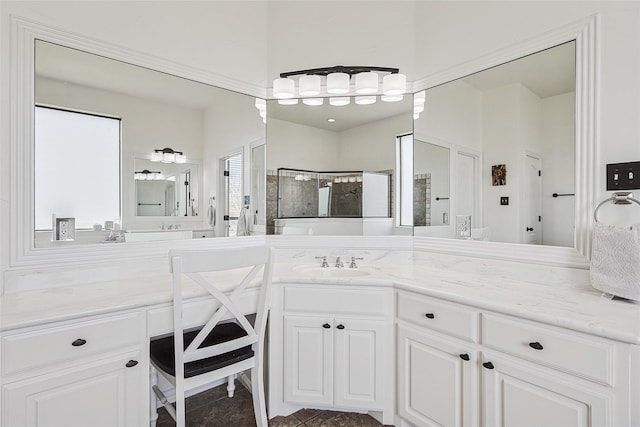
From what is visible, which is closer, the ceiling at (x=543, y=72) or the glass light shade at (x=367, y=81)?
the ceiling at (x=543, y=72)

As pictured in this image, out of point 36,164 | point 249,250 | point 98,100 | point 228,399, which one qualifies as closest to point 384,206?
point 249,250

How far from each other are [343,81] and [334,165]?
0.56 m

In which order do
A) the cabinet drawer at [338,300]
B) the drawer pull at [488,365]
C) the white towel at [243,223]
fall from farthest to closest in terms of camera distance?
1. the white towel at [243,223]
2. the cabinet drawer at [338,300]
3. the drawer pull at [488,365]

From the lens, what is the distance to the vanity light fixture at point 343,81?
223 cm

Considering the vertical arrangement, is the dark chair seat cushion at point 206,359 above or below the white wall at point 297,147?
below

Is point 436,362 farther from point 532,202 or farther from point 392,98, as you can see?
point 392,98

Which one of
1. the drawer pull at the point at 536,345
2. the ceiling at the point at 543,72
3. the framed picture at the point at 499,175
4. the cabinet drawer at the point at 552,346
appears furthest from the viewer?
the framed picture at the point at 499,175

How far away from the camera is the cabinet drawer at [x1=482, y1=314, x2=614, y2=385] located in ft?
3.55

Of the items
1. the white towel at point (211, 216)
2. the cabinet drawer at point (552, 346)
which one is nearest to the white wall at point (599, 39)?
the cabinet drawer at point (552, 346)

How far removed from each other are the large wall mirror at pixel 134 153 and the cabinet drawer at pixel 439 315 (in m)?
1.18

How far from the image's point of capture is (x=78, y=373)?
1.25m

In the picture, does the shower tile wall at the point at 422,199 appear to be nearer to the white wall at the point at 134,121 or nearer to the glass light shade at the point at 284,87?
the glass light shade at the point at 284,87

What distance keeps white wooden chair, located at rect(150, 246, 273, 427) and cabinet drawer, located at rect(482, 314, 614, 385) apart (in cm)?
101

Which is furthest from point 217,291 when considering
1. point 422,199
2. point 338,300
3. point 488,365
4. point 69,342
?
point 422,199
